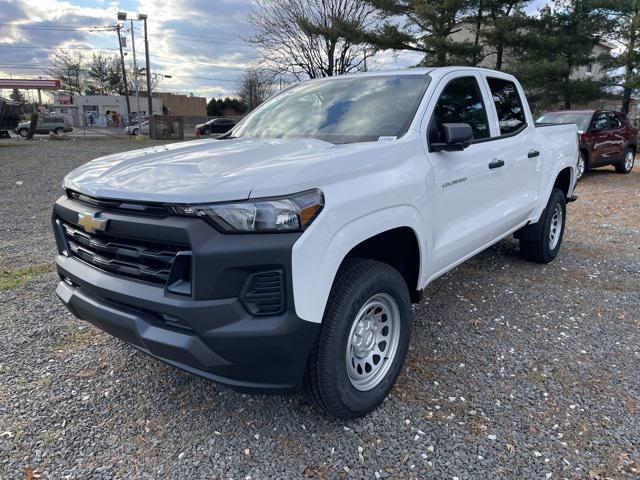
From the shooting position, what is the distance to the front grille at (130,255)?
2.14 m

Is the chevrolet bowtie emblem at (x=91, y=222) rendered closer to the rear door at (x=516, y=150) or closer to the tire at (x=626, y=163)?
the rear door at (x=516, y=150)

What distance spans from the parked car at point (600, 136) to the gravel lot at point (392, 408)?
905 centimetres

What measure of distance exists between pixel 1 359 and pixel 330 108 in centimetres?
284

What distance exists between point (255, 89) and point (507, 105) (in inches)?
1759

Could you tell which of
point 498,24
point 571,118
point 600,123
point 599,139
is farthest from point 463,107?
point 498,24

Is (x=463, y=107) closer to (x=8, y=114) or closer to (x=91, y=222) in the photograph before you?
(x=91, y=222)

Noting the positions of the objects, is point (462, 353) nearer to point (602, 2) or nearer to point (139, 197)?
point (139, 197)

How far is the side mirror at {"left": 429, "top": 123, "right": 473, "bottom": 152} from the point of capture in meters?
2.88

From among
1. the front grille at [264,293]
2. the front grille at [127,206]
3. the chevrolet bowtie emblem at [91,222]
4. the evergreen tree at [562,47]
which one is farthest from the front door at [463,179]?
the evergreen tree at [562,47]

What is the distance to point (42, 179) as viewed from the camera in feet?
37.4

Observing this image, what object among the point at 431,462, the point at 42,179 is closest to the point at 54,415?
the point at 431,462

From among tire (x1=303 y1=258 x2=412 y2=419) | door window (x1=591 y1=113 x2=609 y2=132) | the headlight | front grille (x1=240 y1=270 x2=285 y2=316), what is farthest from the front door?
door window (x1=591 y1=113 x2=609 y2=132)

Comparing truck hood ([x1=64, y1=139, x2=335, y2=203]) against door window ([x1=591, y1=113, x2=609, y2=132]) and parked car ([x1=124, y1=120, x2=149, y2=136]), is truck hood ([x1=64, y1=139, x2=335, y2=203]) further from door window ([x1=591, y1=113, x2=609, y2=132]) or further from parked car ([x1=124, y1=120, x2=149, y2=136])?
parked car ([x1=124, y1=120, x2=149, y2=136])

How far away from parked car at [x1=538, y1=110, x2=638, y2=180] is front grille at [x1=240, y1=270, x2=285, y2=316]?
38.2ft
